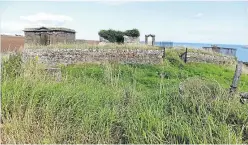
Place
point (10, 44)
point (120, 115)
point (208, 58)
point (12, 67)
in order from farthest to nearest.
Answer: point (208, 58) → point (10, 44) → point (12, 67) → point (120, 115)

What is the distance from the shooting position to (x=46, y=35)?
2308 centimetres

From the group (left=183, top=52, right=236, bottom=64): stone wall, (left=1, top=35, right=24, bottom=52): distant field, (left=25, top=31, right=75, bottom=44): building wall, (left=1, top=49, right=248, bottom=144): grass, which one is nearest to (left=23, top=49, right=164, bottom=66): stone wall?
(left=1, top=35, right=24, bottom=52): distant field

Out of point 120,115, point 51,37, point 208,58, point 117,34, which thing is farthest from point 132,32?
point 120,115

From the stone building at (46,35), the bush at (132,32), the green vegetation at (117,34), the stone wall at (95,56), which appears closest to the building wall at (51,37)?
the stone building at (46,35)

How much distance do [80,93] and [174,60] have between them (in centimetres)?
1657

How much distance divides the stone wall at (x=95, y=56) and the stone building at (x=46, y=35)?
423 cm

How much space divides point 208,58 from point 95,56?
8.96 metres

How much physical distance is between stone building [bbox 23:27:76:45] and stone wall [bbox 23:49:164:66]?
423cm

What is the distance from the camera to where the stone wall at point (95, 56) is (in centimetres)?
1866

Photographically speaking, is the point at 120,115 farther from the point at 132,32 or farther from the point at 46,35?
the point at 132,32

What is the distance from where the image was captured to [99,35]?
92.8 ft

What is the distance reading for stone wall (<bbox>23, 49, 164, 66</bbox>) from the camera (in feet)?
61.2

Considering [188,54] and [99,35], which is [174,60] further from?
[99,35]

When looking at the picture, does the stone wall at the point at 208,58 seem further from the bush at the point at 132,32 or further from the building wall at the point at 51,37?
the building wall at the point at 51,37
